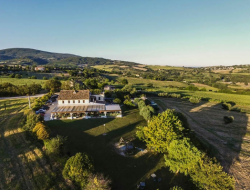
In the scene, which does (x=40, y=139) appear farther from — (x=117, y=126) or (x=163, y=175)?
(x=163, y=175)

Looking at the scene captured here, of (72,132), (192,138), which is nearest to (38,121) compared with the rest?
(72,132)

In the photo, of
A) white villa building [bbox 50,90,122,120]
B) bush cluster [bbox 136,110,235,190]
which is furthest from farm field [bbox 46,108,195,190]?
white villa building [bbox 50,90,122,120]

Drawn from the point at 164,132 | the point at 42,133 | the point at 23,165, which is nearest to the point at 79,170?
the point at 23,165

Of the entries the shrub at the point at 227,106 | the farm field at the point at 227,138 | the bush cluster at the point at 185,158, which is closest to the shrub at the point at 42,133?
the bush cluster at the point at 185,158

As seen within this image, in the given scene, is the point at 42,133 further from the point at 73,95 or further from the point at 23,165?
the point at 73,95

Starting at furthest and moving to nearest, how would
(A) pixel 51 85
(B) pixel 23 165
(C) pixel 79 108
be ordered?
1. (A) pixel 51 85
2. (C) pixel 79 108
3. (B) pixel 23 165
